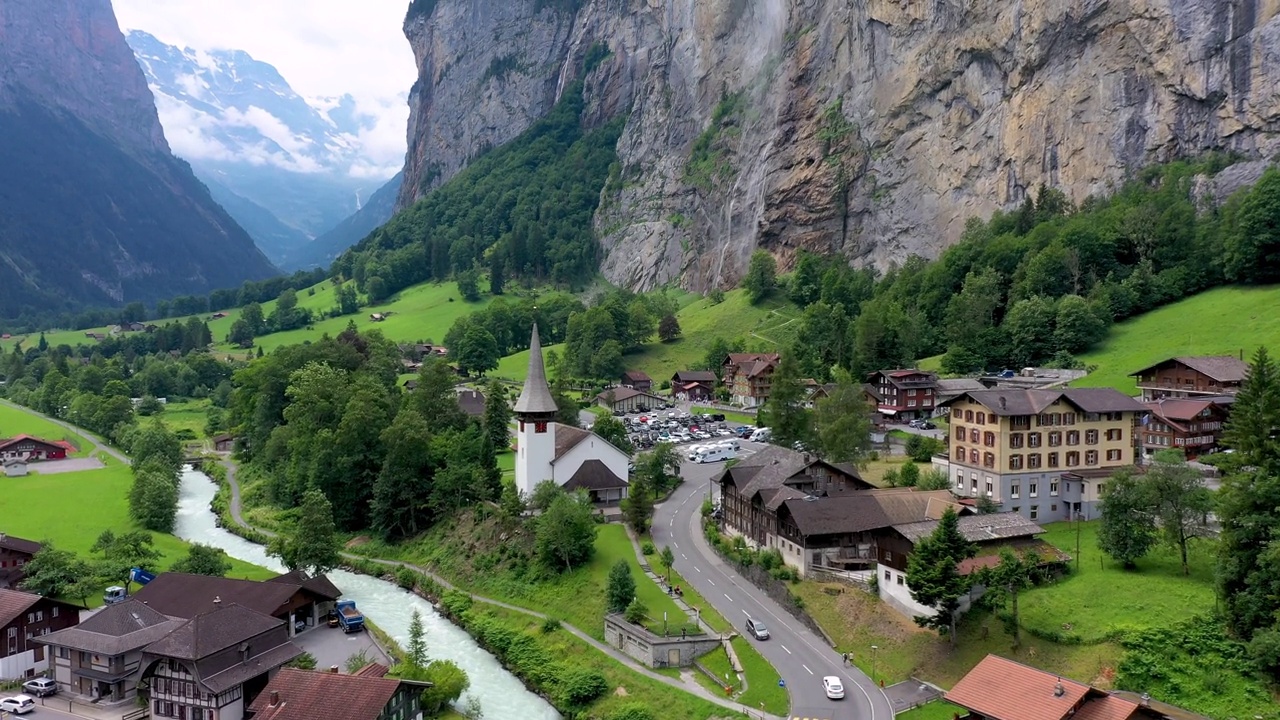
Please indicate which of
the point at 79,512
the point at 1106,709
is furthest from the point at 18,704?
the point at 1106,709

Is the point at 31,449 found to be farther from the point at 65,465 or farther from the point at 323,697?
the point at 323,697

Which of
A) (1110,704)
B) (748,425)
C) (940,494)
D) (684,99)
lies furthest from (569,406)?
(684,99)

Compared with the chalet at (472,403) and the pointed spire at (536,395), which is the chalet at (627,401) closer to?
the chalet at (472,403)

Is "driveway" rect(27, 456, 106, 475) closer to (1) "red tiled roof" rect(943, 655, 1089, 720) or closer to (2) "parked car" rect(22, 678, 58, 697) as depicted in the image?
(2) "parked car" rect(22, 678, 58, 697)

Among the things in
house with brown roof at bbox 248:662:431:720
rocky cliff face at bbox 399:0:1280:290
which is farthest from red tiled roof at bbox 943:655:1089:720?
rocky cliff face at bbox 399:0:1280:290

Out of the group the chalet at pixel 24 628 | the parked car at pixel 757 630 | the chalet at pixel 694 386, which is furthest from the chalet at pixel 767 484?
the chalet at pixel 694 386

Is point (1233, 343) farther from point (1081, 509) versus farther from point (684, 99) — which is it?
point (684, 99)
